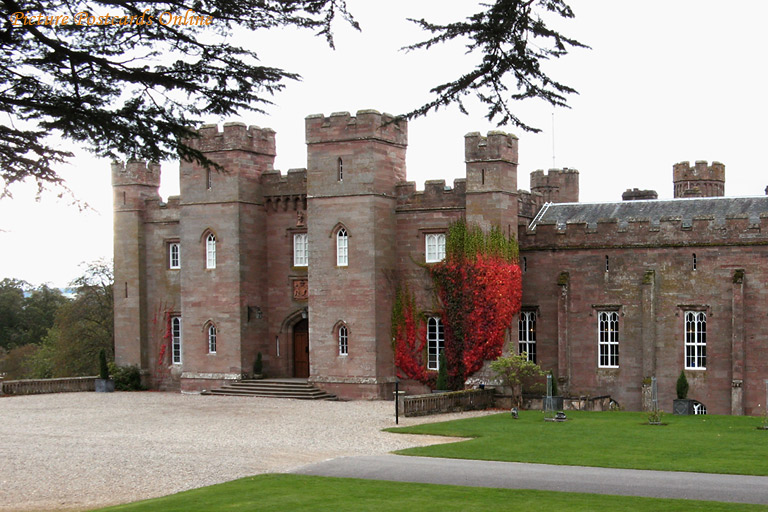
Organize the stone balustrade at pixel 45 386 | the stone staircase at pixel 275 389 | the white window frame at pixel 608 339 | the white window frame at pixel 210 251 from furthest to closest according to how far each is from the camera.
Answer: the white window frame at pixel 210 251
the stone balustrade at pixel 45 386
the stone staircase at pixel 275 389
the white window frame at pixel 608 339

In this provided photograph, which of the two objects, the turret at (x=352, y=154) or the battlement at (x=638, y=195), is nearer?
the turret at (x=352, y=154)

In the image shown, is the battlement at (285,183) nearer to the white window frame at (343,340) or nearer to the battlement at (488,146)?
the white window frame at (343,340)

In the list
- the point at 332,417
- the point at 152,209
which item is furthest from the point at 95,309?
the point at 332,417

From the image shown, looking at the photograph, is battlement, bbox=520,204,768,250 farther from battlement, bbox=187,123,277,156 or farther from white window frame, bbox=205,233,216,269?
white window frame, bbox=205,233,216,269

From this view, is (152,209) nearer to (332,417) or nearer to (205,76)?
(332,417)

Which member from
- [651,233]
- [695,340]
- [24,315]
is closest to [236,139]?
[651,233]

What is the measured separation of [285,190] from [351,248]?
4.32 metres

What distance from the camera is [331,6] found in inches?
455

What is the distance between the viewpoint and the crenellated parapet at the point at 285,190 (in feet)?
126

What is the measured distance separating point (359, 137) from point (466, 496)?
20.8 metres

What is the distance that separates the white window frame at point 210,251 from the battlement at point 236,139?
3.22m

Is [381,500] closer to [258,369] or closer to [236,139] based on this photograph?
[258,369]

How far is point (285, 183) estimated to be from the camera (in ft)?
127

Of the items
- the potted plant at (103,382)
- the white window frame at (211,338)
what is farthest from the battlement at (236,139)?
the potted plant at (103,382)
